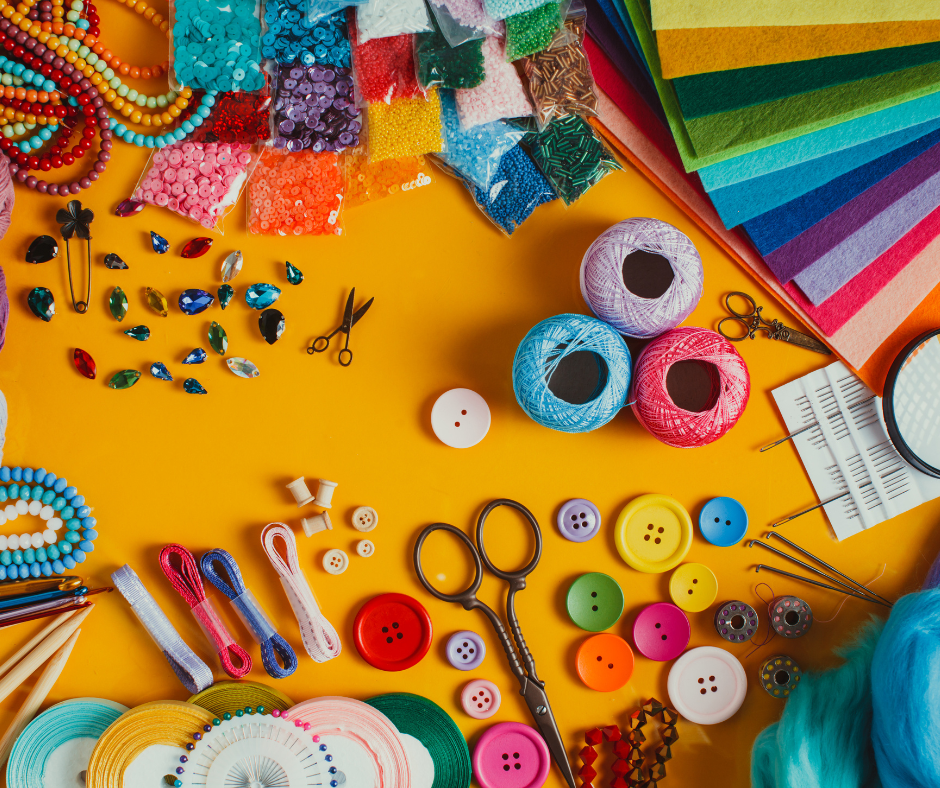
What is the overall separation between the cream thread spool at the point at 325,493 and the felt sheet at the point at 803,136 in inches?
35.0

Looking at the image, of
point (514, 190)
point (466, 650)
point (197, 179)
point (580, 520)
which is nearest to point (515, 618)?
point (466, 650)

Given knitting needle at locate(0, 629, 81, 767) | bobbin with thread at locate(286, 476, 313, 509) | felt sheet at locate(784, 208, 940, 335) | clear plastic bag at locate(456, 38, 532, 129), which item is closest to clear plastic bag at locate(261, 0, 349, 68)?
clear plastic bag at locate(456, 38, 532, 129)

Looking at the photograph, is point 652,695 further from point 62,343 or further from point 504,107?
point 62,343

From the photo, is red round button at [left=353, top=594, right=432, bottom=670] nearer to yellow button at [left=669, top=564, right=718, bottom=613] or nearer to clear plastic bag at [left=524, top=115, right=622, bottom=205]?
yellow button at [left=669, top=564, right=718, bottom=613]

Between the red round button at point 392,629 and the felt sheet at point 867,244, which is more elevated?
the felt sheet at point 867,244

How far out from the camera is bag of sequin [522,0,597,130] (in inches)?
51.8

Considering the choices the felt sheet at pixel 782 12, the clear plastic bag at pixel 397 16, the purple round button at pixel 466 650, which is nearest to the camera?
the felt sheet at pixel 782 12

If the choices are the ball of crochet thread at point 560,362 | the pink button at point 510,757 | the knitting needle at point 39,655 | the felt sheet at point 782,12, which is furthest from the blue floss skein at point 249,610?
the felt sheet at point 782,12

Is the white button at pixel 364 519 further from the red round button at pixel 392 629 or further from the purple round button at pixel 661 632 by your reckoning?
the purple round button at pixel 661 632

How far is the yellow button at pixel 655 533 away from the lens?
1.37 meters

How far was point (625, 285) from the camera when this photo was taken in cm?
121

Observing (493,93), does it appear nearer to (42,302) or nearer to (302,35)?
(302,35)

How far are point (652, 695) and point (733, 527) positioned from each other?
14.8 inches

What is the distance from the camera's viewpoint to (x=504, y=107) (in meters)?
1.31
